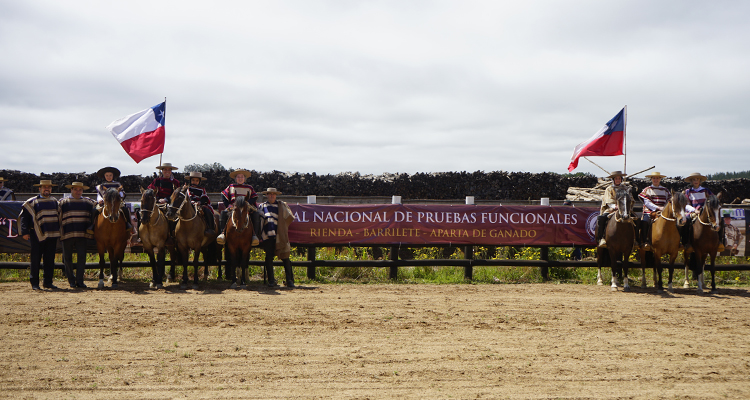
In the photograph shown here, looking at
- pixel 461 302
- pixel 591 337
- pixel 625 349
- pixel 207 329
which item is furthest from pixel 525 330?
pixel 207 329

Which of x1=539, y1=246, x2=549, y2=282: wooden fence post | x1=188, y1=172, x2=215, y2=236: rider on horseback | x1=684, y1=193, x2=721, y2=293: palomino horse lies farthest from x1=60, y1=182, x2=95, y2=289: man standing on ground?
x1=684, y1=193, x2=721, y2=293: palomino horse

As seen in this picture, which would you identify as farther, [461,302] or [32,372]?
[461,302]

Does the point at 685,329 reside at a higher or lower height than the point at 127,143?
lower

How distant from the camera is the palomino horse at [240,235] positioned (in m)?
10.7

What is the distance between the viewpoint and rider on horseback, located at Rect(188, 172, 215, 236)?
11.2 metres

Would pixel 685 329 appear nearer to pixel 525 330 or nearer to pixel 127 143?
pixel 525 330

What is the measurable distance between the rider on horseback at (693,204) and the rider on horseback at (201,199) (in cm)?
1038

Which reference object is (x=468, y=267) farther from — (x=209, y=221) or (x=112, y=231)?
(x=112, y=231)

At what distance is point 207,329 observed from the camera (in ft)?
23.7

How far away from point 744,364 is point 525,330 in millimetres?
2553

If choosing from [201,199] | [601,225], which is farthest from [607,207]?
[201,199]

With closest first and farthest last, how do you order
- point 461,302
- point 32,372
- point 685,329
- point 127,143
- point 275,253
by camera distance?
point 32,372 → point 685,329 → point 461,302 → point 275,253 → point 127,143

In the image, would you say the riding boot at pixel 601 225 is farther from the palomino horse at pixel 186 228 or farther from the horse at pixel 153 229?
the horse at pixel 153 229

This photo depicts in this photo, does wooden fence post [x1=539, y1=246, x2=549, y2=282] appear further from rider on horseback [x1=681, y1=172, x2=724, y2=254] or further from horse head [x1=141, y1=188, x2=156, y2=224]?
horse head [x1=141, y1=188, x2=156, y2=224]
